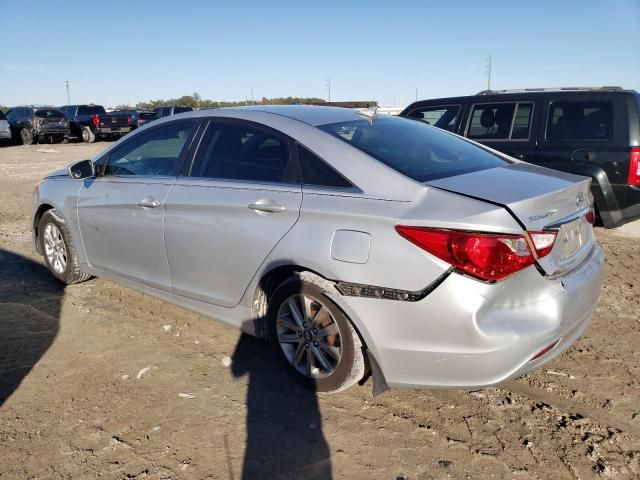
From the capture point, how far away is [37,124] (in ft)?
81.7

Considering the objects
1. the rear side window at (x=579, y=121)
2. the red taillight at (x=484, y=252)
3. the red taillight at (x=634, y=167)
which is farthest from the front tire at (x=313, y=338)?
the rear side window at (x=579, y=121)

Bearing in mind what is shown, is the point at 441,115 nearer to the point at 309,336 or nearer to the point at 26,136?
the point at 309,336

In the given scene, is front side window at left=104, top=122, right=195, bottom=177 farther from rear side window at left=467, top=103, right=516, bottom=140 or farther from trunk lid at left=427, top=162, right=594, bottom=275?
rear side window at left=467, top=103, right=516, bottom=140

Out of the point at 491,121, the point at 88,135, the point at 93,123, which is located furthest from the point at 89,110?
the point at 491,121

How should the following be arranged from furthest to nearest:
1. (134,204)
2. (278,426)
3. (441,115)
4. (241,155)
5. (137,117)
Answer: (137,117) → (441,115) → (134,204) → (241,155) → (278,426)

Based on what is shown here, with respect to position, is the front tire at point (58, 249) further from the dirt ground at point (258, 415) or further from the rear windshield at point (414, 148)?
the rear windshield at point (414, 148)

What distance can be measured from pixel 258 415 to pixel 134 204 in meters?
1.88

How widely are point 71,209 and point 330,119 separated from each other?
255 centimetres

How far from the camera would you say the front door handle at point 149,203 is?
12.4 feet

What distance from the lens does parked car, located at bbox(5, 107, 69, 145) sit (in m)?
25.0

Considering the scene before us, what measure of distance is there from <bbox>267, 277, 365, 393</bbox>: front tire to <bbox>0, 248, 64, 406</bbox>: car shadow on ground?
170 centimetres

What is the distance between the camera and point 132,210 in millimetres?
3988

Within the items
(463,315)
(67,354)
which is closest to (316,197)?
(463,315)

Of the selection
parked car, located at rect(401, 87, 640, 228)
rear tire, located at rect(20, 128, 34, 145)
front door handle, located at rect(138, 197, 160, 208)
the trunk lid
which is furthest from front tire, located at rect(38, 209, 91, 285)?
rear tire, located at rect(20, 128, 34, 145)
